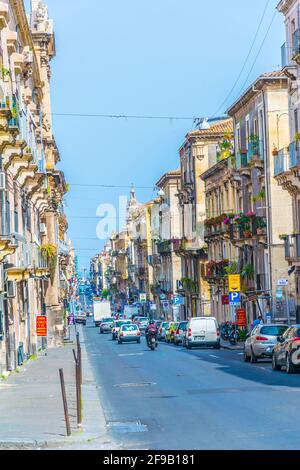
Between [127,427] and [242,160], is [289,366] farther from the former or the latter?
[242,160]

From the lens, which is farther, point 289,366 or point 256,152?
point 256,152

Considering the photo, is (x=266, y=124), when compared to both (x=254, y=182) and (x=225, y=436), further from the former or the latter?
(x=225, y=436)

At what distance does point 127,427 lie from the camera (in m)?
19.3

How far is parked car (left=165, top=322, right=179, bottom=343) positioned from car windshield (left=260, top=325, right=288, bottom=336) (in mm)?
30551

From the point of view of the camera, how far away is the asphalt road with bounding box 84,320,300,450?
16484 mm

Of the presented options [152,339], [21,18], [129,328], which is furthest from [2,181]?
[129,328]

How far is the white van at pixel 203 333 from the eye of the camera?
5750 cm

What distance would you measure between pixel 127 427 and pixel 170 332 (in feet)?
177

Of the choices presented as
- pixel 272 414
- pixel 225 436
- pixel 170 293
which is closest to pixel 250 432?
pixel 225 436

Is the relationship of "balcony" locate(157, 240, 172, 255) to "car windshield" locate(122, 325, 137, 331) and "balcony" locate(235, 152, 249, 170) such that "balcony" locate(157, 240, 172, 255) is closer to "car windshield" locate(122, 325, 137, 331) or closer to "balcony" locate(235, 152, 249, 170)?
"car windshield" locate(122, 325, 137, 331)

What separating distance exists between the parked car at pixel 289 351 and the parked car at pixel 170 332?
36578 mm

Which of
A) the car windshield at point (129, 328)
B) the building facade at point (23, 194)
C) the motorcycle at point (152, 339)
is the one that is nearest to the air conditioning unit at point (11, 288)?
the building facade at point (23, 194)

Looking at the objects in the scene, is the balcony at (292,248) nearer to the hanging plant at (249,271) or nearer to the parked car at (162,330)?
the hanging plant at (249,271)

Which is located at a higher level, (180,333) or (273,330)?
(273,330)
